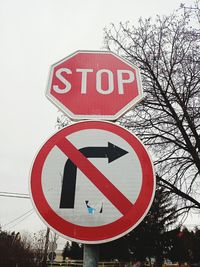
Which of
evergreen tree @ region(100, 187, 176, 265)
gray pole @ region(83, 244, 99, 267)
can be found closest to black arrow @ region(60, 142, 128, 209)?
gray pole @ region(83, 244, 99, 267)

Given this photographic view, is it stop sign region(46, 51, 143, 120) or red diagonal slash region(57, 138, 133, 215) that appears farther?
stop sign region(46, 51, 143, 120)

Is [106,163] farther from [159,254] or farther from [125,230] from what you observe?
[159,254]

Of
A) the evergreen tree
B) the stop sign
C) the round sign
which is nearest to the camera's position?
the round sign

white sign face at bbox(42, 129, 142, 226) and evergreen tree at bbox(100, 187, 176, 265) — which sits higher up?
white sign face at bbox(42, 129, 142, 226)

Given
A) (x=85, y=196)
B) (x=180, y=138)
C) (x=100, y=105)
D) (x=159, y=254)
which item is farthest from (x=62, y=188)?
(x=159, y=254)

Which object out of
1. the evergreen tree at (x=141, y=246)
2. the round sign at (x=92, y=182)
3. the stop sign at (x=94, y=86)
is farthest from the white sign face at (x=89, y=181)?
the evergreen tree at (x=141, y=246)

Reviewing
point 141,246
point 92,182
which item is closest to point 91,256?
point 92,182

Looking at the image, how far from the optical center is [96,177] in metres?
1.18

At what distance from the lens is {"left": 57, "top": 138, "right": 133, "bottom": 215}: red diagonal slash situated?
3.70ft

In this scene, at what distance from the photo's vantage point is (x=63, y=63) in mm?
1748

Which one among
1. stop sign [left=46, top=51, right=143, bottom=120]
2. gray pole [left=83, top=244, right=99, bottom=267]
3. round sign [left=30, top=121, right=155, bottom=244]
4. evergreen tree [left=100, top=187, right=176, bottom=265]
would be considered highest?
stop sign [left=46, top=51, right=143, bottom=120]

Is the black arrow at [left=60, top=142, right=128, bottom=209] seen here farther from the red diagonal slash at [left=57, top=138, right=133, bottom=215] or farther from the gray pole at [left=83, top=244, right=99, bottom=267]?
the gray pole at [left=83, top=244, right=99, bottom=267]

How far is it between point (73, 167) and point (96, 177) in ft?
0.42

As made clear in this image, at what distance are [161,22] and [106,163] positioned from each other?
260 inches
